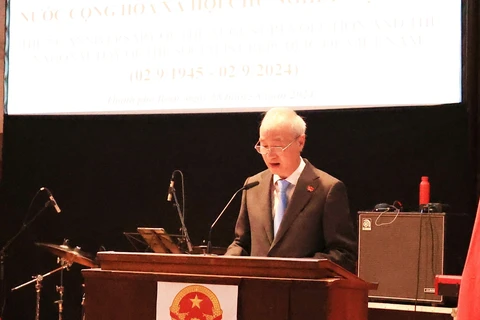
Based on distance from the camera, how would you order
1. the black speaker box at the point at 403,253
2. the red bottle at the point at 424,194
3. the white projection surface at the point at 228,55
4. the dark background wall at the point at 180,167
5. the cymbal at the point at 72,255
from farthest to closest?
the cymbal at the point at 72,255 → the dark background wall at the point at 180,167 → the white projection surface at the point at 228,55 → the red bottle at the point at 424,194 → the black speaker box at the point at 403,253

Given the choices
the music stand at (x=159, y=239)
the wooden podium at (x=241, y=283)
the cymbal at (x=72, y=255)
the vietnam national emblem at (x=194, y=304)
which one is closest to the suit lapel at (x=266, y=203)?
the wooden podium at (x=241, y=283)

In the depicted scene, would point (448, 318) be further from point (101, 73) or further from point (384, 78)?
point (101, 73)

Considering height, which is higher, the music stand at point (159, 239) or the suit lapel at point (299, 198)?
the suit lapel at point (299, 198)

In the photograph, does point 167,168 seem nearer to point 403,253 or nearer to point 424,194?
point 424,194

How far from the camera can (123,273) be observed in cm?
207

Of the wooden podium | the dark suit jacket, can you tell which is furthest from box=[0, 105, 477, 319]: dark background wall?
the wooden podium

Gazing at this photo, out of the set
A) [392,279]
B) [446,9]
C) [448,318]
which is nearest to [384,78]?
[446,9]

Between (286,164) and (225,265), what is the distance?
102 cm

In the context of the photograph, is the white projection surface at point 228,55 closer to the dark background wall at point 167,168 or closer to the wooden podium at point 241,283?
the dark background wall at point 167,168

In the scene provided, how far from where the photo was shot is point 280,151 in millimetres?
2914

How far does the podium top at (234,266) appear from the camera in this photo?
192 centimetres

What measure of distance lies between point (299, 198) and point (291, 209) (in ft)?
0.19

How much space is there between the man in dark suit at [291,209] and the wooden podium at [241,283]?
0.61 meters

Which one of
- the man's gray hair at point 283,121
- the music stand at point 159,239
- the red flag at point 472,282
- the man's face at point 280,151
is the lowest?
the music stand at point 159,239
